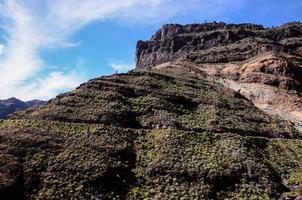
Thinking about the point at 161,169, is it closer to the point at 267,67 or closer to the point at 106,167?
the point at 106,167

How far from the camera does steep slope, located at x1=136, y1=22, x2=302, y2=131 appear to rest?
283 ft

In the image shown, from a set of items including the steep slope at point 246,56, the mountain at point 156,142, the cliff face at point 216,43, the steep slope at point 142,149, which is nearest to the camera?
the steep slope at point 142,149

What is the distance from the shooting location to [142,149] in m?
52.7

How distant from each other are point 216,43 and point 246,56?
831 inches

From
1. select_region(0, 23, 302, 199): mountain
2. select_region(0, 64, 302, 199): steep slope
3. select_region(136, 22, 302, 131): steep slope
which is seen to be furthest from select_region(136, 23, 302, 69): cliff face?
select_region(0, 64, 302, 199): steep slope

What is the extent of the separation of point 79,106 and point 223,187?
81.8ft

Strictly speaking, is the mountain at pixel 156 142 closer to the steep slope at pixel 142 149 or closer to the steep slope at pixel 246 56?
the steep slope at pixel 142 149

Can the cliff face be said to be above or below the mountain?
above

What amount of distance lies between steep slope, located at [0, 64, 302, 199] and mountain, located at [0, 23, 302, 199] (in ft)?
0.36

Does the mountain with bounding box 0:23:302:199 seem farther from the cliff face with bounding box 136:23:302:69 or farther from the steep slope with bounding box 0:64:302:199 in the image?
the cliff face with bounding box 136:23:302:69

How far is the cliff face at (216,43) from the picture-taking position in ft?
370

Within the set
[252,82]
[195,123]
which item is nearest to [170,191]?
[195,123]

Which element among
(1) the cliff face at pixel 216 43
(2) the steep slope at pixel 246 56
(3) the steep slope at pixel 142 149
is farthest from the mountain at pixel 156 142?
(1) the cliff face at pixel 216 43

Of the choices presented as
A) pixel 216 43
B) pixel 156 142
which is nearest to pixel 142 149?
pixel 156 142
